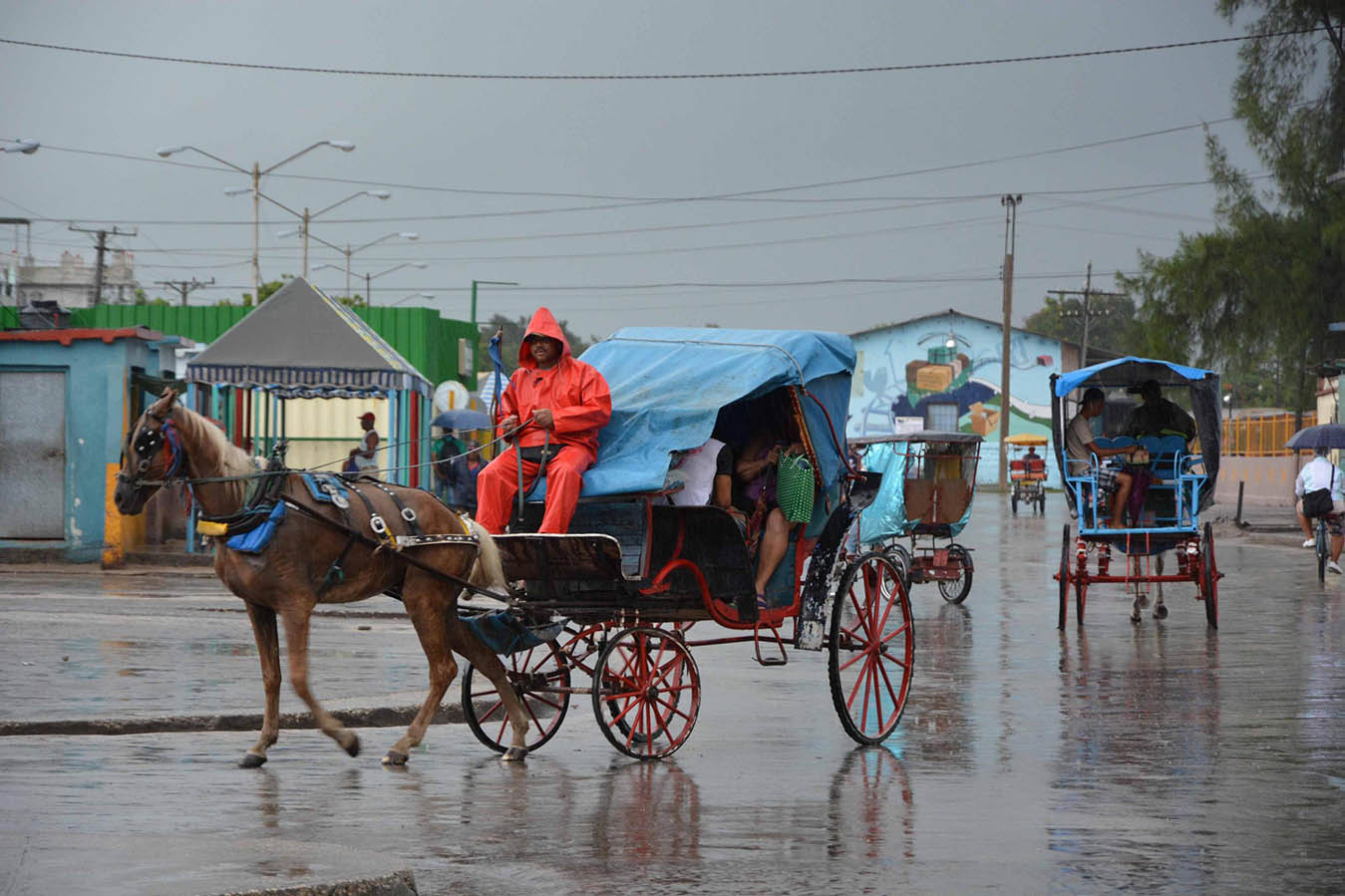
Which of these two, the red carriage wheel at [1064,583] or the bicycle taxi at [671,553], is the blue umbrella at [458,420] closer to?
the red carriage wheel at [1064,583]

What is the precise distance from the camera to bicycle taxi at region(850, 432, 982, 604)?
70.3 feet

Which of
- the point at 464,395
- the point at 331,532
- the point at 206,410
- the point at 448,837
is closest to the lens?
the point at 448,837

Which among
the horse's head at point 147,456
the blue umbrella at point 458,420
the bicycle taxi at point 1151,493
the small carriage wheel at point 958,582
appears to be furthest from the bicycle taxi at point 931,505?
the horse's head at point 147,456

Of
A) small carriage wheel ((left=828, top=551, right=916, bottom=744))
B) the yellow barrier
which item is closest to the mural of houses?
the yellow barrier

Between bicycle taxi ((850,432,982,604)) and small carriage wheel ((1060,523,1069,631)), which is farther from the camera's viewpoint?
bicycle taxi ((850,432,982,604))

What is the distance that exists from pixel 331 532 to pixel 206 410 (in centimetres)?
1884

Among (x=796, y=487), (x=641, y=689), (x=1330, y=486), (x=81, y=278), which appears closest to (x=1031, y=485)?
(x=1330, y=486)

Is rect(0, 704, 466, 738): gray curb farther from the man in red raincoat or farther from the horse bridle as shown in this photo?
the horse bridle

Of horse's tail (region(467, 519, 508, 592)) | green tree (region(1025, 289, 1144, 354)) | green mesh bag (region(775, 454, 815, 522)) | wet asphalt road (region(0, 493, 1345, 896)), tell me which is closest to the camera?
wet asphalt road (region(0, 493, 1345, 896))

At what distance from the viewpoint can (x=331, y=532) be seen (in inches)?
370

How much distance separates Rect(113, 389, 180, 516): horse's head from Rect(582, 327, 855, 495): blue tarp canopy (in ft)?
7.58

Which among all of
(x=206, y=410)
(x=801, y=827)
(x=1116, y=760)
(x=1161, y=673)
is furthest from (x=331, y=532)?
(x=206, y=410)

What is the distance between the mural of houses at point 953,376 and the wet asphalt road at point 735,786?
211 feet

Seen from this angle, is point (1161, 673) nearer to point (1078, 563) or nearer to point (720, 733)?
point (1078, 563)
